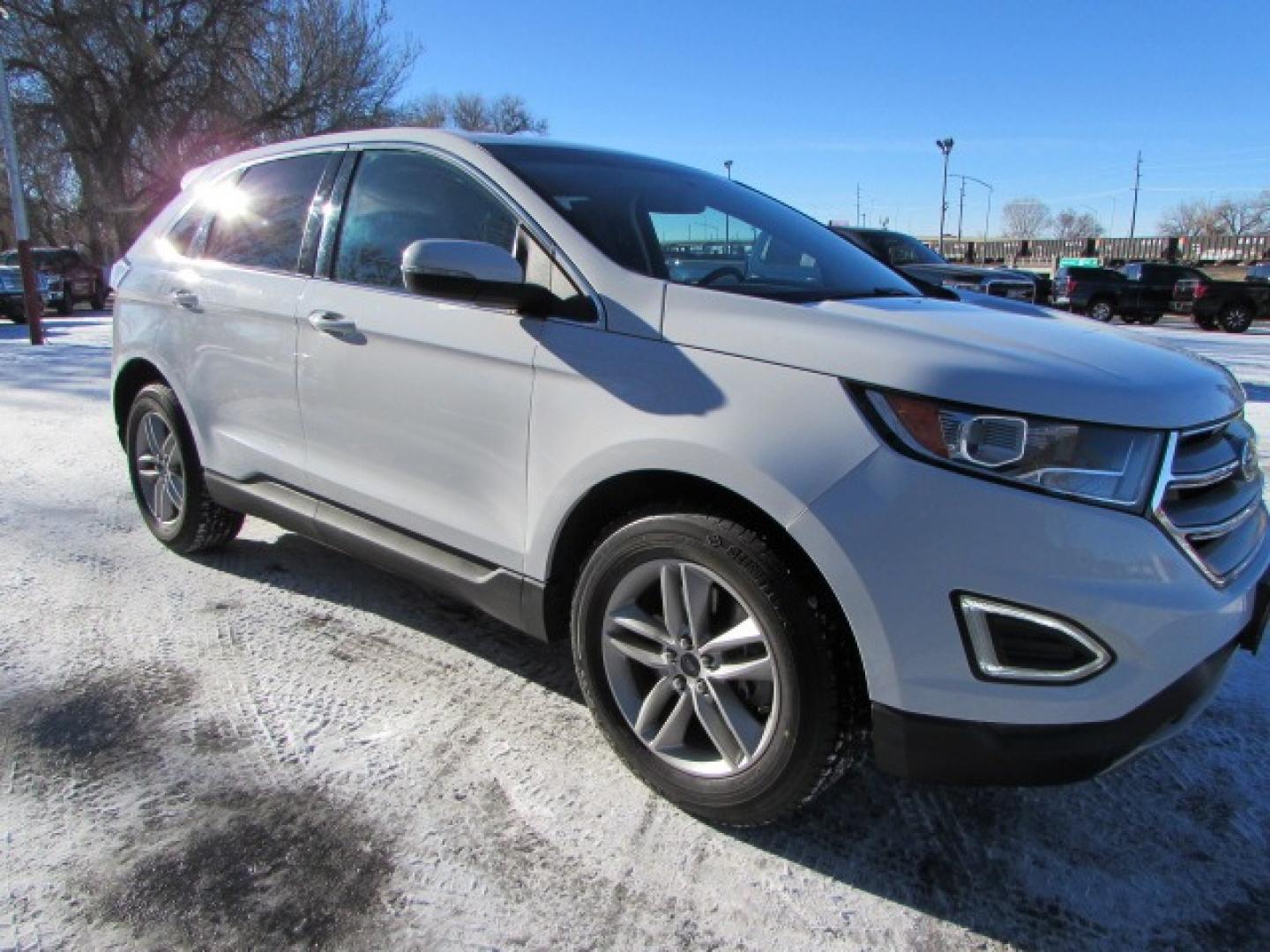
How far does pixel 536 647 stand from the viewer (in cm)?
323

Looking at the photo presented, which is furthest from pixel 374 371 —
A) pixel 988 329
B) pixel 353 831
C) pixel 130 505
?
pixel 130 505

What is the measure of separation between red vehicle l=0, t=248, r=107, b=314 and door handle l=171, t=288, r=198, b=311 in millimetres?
22697

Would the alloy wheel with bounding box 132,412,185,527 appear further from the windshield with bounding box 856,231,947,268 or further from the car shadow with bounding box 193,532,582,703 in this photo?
the windshield with bounding box 856,231,947,268

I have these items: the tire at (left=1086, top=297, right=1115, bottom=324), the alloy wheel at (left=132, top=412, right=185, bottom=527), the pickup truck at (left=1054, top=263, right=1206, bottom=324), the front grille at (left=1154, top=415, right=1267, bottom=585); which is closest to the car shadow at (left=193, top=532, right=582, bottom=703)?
the alloy wheel at (left=132, top=412, right=185, bottom=527)

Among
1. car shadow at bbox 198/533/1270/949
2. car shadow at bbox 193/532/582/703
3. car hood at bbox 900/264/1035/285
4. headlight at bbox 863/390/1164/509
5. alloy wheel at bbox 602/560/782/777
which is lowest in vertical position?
car shadow at bbox 198/533/1270/949

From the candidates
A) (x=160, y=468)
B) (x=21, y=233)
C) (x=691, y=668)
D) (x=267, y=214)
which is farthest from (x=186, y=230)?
(x=21, y=233)

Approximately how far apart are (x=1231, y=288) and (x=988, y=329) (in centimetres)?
2309

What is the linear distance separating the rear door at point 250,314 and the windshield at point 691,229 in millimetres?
970

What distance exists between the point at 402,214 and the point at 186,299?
1.24 m

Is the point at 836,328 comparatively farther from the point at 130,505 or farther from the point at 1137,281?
the point at 1137,281

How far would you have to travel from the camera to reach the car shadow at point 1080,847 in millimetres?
1965

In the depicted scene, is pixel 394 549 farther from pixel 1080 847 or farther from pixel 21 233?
pixel 21 233

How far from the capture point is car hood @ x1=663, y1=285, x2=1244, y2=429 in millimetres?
1814

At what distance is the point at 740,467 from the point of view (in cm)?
197
